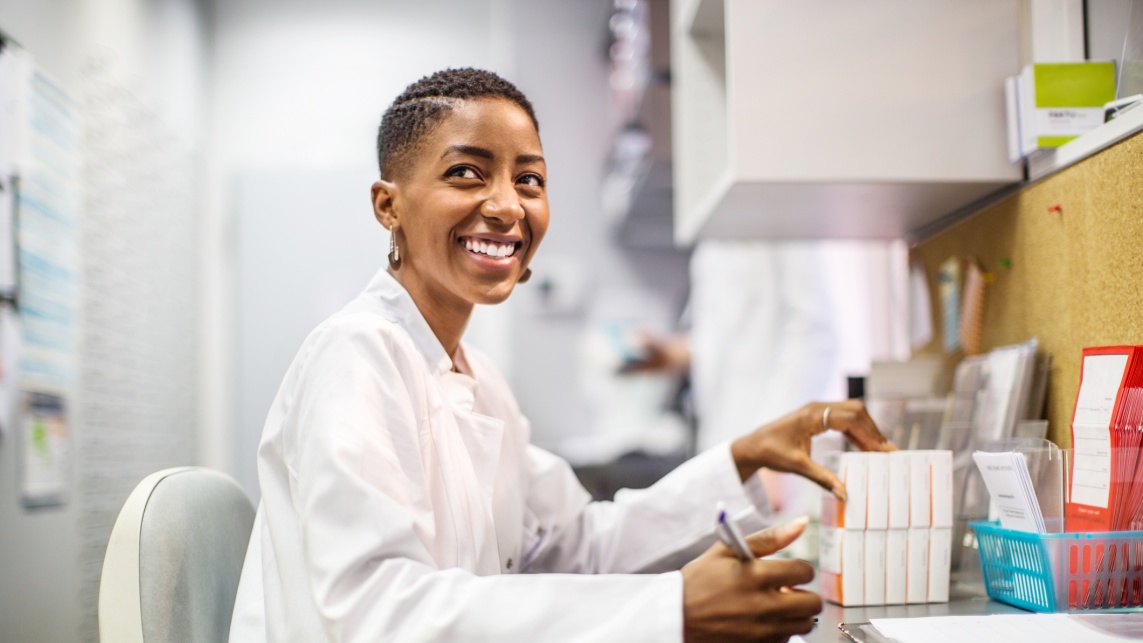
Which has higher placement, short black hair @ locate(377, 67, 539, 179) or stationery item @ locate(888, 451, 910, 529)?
short black hair @ locate(377, 67, 539, 179)

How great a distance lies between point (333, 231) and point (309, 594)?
2669 millimetres

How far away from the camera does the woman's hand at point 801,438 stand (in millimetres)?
1118

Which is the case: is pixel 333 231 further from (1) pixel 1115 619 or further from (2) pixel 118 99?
(1) pixel 1115 619

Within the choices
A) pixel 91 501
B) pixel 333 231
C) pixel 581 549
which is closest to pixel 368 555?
→ pixel 581 549

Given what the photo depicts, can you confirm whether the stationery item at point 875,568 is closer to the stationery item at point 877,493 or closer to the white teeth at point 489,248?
the stationery item at point 877,493

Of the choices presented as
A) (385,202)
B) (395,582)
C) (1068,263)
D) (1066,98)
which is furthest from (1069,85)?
(395,582)

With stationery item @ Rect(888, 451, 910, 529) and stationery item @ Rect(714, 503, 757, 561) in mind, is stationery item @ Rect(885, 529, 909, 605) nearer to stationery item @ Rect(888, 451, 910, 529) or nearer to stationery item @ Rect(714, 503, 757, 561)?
stationery item @ Rect(888, 451, 910, 529)

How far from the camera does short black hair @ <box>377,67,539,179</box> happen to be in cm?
98

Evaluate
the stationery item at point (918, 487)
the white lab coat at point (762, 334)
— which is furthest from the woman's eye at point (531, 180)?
the white lab coat at point (762, 334)

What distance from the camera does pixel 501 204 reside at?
97cm

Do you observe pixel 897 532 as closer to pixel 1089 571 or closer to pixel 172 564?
pixel 1089 571

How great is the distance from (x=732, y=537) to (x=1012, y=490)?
15.7 inches

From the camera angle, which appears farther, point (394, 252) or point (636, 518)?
point (636, 518)

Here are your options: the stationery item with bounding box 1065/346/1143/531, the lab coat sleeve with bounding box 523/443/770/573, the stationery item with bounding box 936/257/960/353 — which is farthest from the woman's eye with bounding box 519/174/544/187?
the stationery item with bounding box 936/257/960/353
